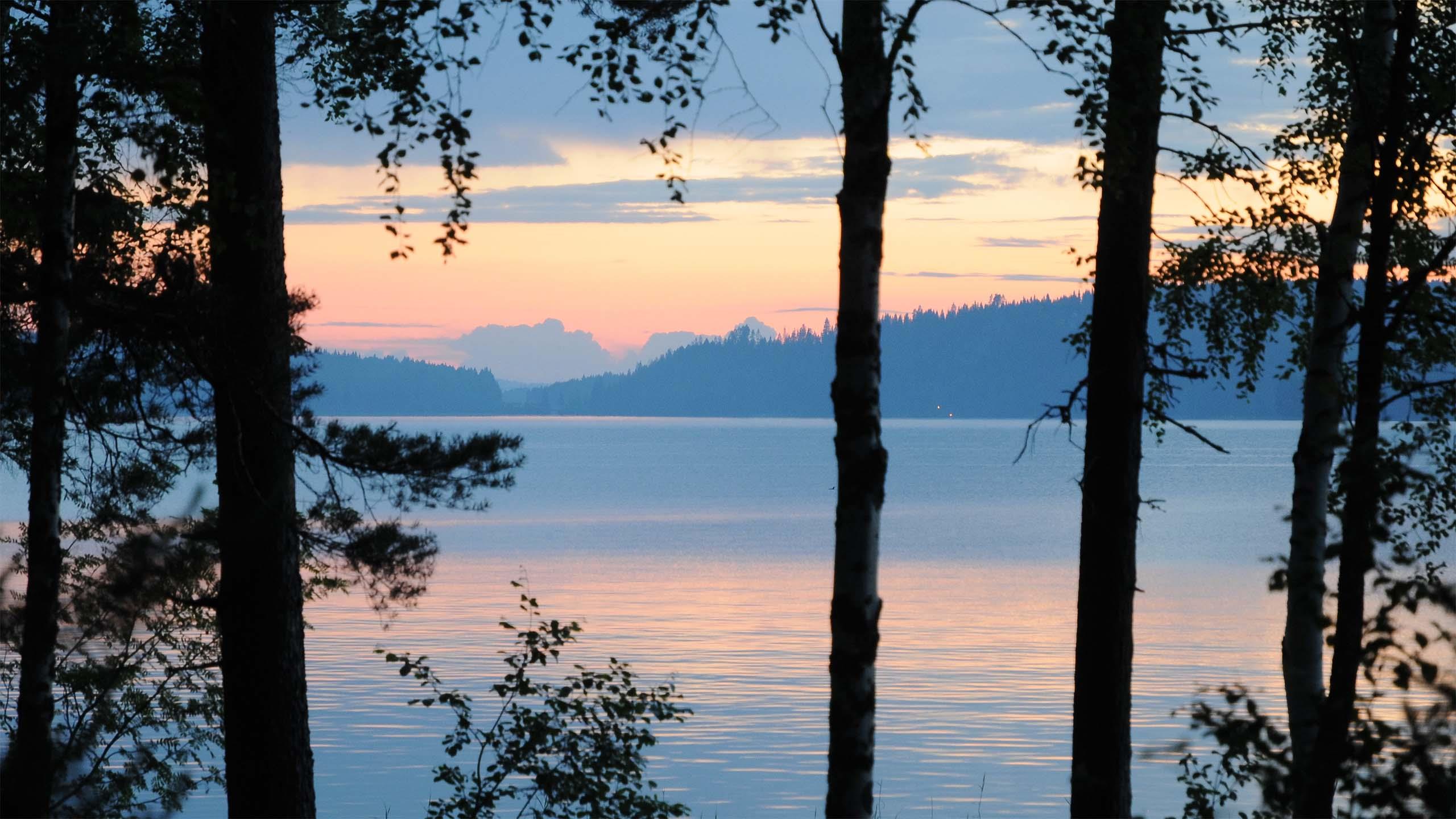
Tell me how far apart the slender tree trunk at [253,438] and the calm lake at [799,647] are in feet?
19.0

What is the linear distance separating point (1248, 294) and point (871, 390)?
19.1 feet

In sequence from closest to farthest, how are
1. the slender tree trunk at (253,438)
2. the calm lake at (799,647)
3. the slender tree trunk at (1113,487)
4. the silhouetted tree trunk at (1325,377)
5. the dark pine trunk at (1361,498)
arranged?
1. the dark pine trunk at (1361,498)
2. the silhouetted tree trunk at (1325,377)
3. the slender tree trunk at (1113,487)
4. the slender tree trunk at (253,438)
5. the calm lake at (799,647)

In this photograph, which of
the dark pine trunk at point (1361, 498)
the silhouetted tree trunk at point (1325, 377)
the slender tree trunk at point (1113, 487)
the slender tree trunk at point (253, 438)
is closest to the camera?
the dark pine trunk at point (1361, 498)

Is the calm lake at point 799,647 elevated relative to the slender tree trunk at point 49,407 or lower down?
lower down

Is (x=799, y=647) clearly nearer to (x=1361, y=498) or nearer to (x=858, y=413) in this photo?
(x=858, y=413)

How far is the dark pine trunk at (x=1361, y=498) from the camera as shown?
5457 mm

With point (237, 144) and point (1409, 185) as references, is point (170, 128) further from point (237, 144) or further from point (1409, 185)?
point (1409, 185)

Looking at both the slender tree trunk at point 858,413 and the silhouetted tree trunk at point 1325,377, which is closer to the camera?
the slender tree trunk at point 858,413

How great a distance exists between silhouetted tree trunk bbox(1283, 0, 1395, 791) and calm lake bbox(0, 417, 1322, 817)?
6.85ft

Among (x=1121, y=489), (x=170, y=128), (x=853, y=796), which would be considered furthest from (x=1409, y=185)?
(x=170, y=128)

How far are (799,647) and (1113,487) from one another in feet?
89.9

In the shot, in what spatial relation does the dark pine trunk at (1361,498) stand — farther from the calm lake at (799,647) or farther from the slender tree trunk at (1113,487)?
the slender tree trunk at (1113,487)

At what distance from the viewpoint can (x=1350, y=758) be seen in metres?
5.23

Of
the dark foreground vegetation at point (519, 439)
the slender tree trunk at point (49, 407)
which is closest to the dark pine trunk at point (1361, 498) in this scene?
the dark foreground vegetation at point (519, 439)
